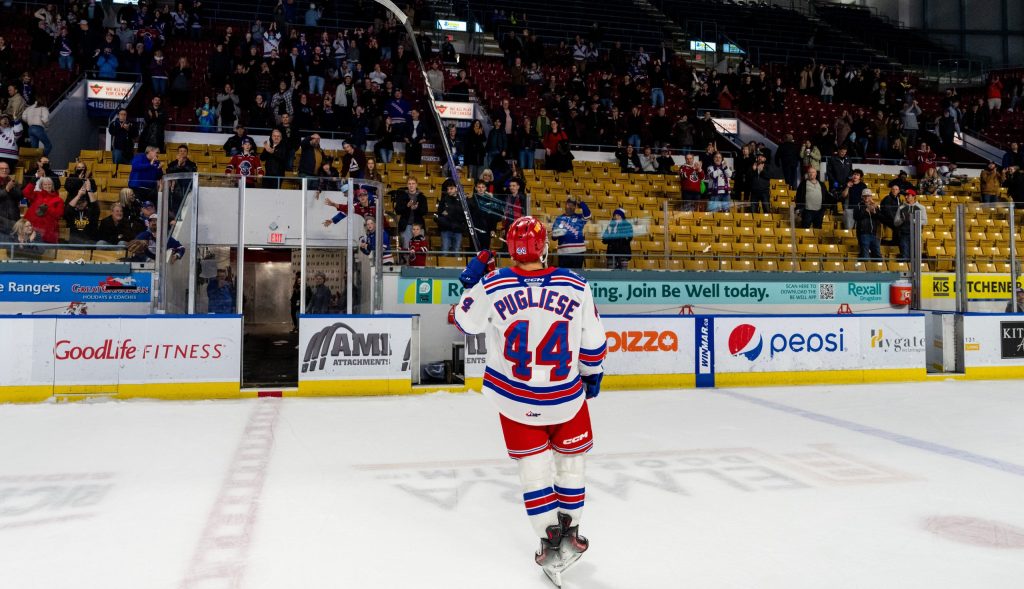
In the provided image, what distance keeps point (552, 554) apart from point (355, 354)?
6105mm

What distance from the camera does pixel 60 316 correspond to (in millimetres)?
8188

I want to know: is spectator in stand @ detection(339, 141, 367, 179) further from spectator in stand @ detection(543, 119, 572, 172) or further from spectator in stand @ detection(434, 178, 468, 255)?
spectator in stand @ detection(543, 119, 572, 172)

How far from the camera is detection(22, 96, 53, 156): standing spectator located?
1202 centimetres

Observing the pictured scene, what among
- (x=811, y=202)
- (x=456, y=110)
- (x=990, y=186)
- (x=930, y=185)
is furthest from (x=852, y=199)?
(x=456, y=110)

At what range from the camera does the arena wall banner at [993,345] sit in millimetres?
10492

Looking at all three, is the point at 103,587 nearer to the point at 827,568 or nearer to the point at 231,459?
the point at 231,459

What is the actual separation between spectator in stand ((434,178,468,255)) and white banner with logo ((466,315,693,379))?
2.04 m

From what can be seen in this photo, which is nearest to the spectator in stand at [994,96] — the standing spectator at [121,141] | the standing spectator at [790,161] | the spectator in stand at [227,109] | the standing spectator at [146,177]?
the standing spectator at [790,161]

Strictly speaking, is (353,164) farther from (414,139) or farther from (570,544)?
(570,544)

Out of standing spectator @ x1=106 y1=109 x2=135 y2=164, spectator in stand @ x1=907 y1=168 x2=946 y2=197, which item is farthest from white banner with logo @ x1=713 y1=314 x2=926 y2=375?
standing spectator @ x1=106 y1=109 x2=135 y2=164

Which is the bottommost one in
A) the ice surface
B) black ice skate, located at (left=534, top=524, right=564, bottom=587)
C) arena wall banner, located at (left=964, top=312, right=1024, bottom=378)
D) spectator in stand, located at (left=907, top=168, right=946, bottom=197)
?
the ice surface

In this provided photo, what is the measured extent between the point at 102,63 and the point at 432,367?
1009cm

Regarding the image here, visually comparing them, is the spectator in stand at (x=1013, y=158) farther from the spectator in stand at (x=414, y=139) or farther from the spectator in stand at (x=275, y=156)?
the spectator in stand at (x=275, y=156)

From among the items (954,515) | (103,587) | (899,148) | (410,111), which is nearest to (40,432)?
(103,587)
